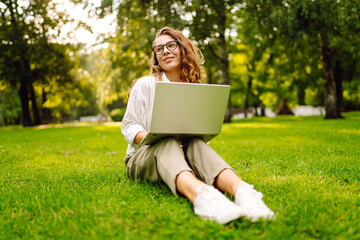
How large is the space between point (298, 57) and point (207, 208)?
56.6 feet

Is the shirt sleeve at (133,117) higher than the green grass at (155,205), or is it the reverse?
the shirt sleeve at (133,117)

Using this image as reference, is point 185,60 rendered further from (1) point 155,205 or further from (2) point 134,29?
(2) point 134,29

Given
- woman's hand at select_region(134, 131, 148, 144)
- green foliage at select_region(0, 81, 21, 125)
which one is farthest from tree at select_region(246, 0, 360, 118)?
green foliage at select_region(0, 81, 21, 125)

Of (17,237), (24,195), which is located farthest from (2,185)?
(17,237)

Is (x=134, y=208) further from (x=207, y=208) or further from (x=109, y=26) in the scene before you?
(x=109, y=26)

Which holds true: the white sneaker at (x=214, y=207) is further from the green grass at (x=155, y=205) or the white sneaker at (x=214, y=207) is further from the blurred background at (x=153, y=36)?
the blurred background at (x=153, y=36)

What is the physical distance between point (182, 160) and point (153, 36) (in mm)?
12097

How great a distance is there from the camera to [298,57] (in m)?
17.1

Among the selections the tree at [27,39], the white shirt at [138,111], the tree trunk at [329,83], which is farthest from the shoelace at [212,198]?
the tree at [27,39]

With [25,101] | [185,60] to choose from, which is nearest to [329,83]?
[185,60]

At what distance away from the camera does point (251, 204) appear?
1794 mm

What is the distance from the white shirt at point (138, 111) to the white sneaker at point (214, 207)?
0.94 metres

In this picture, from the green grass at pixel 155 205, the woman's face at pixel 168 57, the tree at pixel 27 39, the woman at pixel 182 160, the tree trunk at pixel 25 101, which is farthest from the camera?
the tree trunk at pixel 25 101

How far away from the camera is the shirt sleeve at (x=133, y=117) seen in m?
2.60
